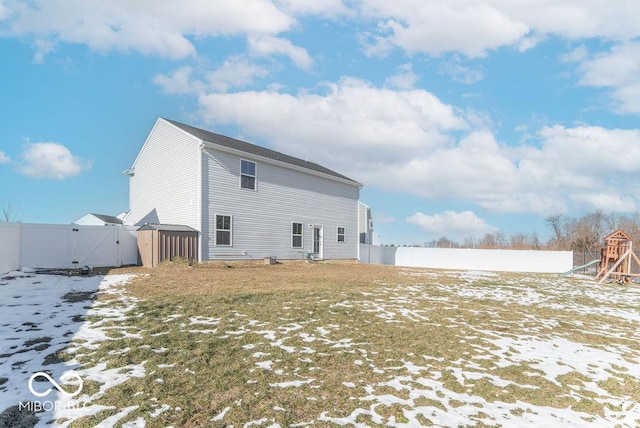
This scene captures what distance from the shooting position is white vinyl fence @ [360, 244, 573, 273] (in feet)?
78.1

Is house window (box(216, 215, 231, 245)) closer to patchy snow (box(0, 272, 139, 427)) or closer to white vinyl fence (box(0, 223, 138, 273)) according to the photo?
white vinyl fence (box(0, 223, 138, 273))

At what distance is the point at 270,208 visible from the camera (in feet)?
60.8

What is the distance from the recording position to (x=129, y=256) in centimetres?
1548

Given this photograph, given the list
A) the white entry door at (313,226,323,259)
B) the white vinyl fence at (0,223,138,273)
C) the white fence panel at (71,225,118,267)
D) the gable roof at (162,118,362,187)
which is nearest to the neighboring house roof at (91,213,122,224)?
the gable roof at (162,118,362,187)

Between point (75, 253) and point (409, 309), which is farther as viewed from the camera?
point (75, 253)

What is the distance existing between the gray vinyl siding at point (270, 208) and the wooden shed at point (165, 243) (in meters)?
0.63

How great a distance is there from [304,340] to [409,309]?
133 inches

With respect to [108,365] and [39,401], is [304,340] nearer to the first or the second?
[108,365]

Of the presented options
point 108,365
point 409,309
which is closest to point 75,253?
point 108,365

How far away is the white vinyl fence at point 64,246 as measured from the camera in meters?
12.2

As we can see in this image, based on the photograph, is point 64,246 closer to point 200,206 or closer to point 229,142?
point 200,206

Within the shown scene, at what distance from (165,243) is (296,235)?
738 centimetres

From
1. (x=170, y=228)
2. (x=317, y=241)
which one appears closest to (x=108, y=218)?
(x=170, y=228)

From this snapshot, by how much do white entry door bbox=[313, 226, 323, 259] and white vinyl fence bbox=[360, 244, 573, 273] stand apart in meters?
7.76
